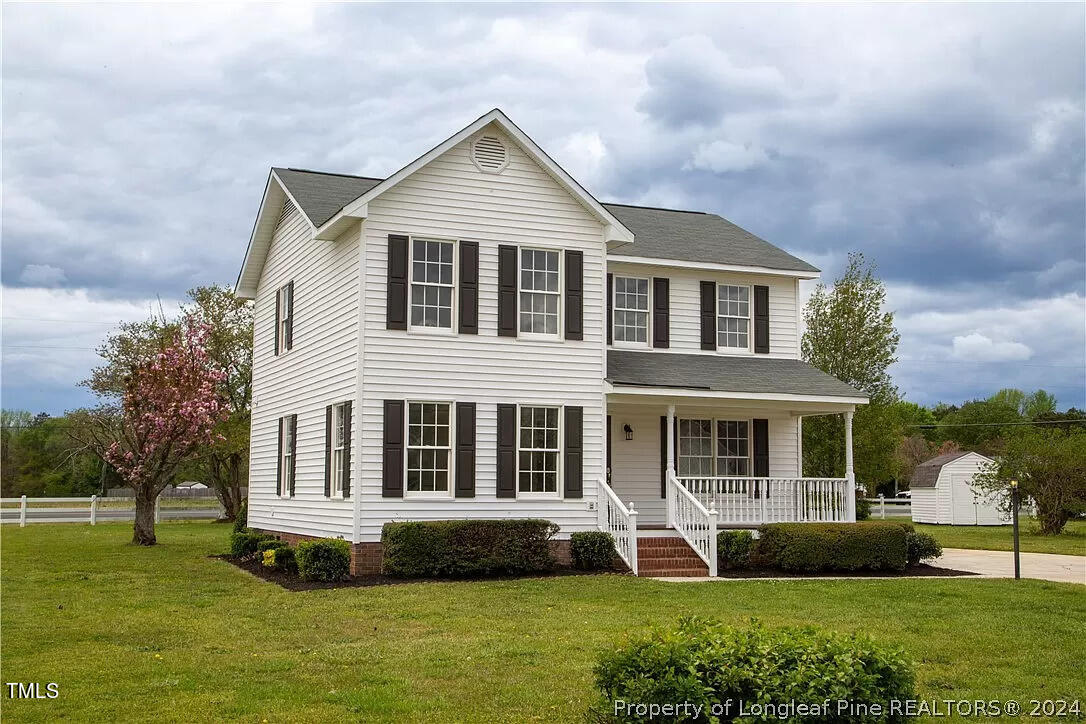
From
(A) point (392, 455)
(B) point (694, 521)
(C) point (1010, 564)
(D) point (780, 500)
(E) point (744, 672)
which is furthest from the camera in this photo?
(C) point (1010, 564)

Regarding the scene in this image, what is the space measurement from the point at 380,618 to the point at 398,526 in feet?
14.0

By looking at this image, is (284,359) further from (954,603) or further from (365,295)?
(954,603)

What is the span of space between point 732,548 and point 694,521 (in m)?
0.84

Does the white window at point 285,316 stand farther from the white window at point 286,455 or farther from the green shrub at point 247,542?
the green shrub at point 247,542

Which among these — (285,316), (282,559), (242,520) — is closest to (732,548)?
(282,559)

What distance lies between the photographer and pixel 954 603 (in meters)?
14.7

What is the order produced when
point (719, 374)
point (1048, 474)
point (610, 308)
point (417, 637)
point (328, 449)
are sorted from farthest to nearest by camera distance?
1. point (1048, 474)
2. point (610, 308)
3. point (719, 374)
4. point (328, 449)
5. point (417, 637)

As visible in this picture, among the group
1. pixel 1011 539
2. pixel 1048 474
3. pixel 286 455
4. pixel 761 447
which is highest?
pixel 761 447

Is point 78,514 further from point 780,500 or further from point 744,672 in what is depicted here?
point 744,672

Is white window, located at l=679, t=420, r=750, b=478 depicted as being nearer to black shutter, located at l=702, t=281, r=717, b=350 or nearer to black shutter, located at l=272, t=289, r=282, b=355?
black shutter, located at l=702, t=281, r=717, b=350

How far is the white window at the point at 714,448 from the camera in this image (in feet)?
73.9

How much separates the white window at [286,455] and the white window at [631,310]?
746 centimetres

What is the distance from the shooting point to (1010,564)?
21859 millimetres

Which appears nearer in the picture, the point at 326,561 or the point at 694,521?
the point at 326,561
